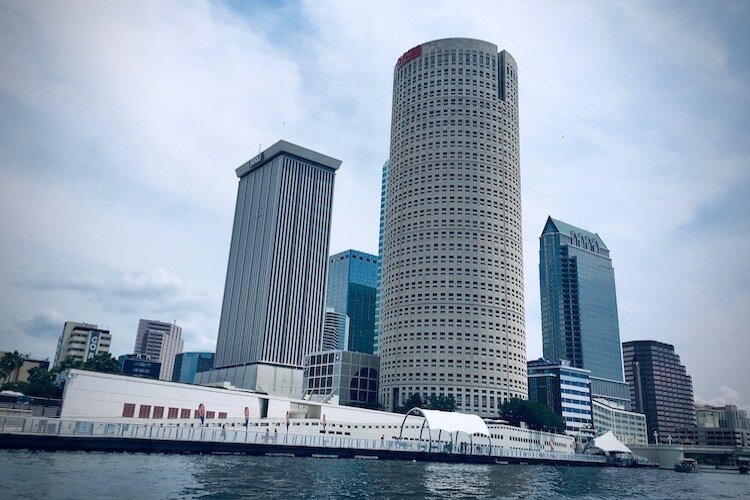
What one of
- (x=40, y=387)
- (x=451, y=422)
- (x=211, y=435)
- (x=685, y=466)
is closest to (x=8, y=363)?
(x=40, y=387)

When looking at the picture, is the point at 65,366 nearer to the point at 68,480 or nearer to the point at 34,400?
the point at 34,400

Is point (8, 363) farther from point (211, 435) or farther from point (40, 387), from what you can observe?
point (211, 435)

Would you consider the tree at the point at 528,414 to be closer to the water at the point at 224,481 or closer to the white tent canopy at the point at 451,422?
the white tent canopy at the point at 451,422

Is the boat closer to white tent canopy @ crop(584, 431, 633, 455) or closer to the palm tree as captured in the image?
white tent canopy @ crop(584, 431, 633, 455)

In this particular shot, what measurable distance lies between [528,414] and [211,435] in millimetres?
117684

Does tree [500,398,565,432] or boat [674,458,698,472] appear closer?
boat [674,458,698,472]

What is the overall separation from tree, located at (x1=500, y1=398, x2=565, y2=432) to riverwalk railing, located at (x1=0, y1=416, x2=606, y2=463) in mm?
36856

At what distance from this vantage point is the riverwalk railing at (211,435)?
8275 centimetres

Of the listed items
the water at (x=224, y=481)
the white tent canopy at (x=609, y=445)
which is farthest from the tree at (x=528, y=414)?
the water at (x=224, y=481)

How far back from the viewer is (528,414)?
618 feet

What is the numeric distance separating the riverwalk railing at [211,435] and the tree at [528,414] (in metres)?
36.9

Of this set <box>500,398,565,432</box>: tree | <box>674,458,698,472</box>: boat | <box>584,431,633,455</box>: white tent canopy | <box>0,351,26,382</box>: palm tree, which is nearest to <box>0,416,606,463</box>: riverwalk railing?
<box>584,431,633,455</box>: white tent canopy

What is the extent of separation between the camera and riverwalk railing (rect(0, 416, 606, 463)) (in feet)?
271

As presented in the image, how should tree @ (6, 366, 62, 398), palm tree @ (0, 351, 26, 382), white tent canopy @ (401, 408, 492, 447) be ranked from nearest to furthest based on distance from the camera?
white tent canopy @ (401, 408, 492, 447)
tree @ (6, 366, 62, 398)
palm tree @ (0, 351, 26, 382)
